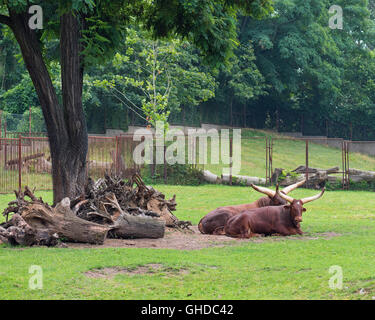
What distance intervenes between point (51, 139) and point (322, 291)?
7.99 metres

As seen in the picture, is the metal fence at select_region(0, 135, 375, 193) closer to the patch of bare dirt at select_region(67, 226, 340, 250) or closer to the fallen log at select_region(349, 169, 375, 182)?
the fallen log at select_region(349, 169, 375, 182)

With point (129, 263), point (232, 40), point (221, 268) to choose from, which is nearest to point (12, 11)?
point (232, 40)

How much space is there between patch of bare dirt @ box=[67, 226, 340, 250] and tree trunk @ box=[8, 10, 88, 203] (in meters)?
2.14

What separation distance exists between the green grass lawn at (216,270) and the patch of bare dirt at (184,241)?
0.61 feet

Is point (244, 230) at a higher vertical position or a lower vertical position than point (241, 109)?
lower

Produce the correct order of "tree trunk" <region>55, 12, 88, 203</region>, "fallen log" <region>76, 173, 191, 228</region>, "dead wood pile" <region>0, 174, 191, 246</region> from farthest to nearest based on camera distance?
"tree trunk" <region>55, 12, 88, 203</region> < "fallen log" <region>76, 173, 191, 228</region> < "dead wood pile" <region>0, 174, 191, 246</region>

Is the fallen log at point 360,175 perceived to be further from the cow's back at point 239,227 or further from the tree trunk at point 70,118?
the tree trunk at point 70,118

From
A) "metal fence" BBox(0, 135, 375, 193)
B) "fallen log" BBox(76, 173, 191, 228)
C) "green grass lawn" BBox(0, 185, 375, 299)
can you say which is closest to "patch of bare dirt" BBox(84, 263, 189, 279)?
"green grass lawn" BBox(0, 185, 375, 299)

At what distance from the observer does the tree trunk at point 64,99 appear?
13836 mm

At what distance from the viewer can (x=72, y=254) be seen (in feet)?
35.8

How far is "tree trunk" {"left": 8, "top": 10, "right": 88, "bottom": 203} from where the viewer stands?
45.4 ft

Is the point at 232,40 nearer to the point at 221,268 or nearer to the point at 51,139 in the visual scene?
the point at 51,139

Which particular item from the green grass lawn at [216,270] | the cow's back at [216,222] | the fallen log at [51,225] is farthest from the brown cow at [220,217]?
the fallen log at [51,225]

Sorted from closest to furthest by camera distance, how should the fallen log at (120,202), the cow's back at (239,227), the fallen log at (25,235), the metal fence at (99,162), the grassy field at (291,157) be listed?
1. the fallen log at (25,235)
2. the fallen log at (120,202)
3. the cow's back at (239,227)
4. the metal fence at (99,162)
5. the grassy field at (291,157)
